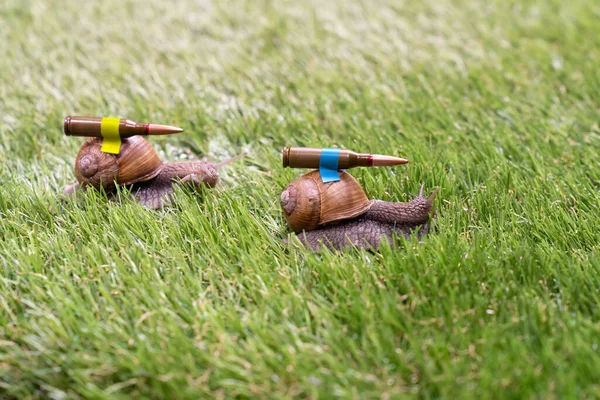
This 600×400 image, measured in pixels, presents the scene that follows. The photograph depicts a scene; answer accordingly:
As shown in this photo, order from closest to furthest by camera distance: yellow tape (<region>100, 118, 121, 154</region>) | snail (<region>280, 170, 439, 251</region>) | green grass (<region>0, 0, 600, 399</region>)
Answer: green grass (<region>0, 0, 600, 399</region>) → snail (<region>280, 170, 439, 251</region>) → yellow tape (<region>100, 118, 121, 154</region>)

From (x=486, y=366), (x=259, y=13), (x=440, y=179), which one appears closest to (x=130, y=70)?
(x=259, y=13)

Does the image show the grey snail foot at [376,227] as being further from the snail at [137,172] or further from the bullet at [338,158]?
the snail at [137,172]

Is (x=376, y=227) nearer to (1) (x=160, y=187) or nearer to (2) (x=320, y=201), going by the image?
(2) (x=320, y=201)

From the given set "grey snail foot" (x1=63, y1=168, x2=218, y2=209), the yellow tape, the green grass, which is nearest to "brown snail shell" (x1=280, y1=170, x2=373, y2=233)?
→ the green grass

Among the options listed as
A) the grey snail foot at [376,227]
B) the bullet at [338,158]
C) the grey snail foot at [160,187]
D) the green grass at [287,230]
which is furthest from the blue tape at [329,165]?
the grey snail foot at [160,187]

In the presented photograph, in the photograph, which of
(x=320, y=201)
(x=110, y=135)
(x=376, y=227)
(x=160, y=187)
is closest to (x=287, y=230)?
(x=320, y=201)

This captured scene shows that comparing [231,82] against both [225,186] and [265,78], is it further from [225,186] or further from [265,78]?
[225,186]

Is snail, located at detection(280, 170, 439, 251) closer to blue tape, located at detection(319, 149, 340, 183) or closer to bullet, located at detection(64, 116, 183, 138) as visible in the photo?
blue tape, located at detection(319, 149, 340, 183)
